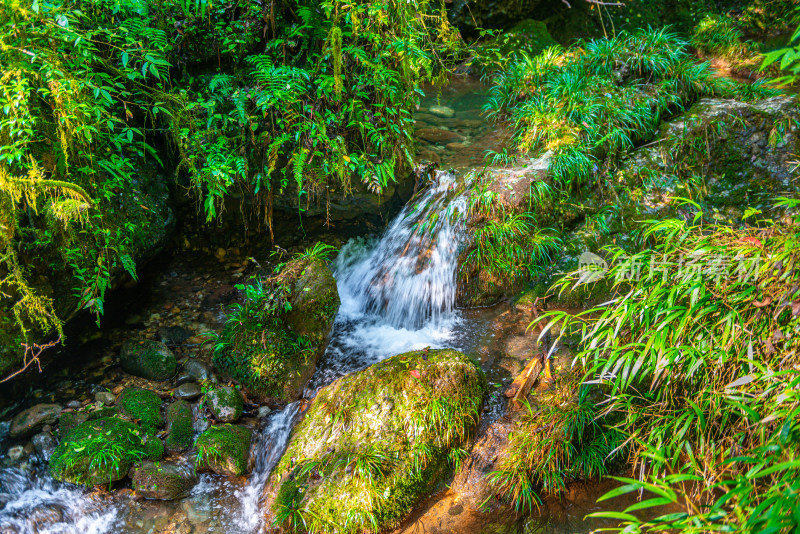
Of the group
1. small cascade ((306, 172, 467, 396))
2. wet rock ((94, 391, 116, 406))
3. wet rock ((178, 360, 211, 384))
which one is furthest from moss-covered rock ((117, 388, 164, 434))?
small cascade ((306, 172, 467, 396))

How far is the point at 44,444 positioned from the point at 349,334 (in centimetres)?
264

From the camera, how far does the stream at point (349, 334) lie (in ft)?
11.1

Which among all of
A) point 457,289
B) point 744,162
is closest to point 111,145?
point 457,289

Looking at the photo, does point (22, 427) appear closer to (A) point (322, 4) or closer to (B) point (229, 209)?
(B) point (229, 209)

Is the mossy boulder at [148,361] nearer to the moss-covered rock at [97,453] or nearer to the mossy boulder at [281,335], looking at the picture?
the mossy boulder at [281,335]

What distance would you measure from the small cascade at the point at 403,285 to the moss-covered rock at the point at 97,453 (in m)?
1.57

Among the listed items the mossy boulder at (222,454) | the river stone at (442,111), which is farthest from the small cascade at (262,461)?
the river stone at (442,111)

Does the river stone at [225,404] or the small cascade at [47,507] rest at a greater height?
the river stone at [225,404]

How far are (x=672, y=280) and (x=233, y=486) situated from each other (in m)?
3.41

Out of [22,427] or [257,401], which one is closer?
[22,427]

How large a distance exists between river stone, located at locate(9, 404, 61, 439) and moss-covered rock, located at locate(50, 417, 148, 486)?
295 millimetres

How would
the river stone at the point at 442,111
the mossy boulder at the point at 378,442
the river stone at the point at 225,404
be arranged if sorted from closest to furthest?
the mossy boulder at the point at 378,442 → the river stone at the point at 225,404 → the river stone at the point at 442,111

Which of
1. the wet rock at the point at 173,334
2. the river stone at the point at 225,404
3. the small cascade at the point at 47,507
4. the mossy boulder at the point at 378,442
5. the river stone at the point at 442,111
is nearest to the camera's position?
the mossy boulder at the point at 378,442

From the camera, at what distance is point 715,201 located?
17.6ft
